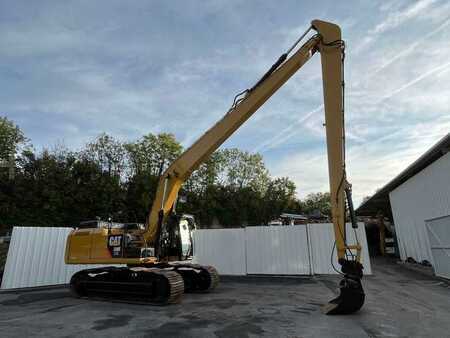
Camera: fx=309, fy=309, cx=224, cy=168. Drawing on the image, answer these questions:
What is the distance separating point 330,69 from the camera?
679 cm

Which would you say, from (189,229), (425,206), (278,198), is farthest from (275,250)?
(278,198)

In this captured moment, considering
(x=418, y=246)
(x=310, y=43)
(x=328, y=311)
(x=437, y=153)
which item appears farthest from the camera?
(x=418, y=246)

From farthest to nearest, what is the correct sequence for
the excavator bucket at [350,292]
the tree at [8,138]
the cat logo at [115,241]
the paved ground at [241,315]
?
→ 1. the tree at [8,138]
2. the cat logo at [115,241]
3. the excavator bucket at [350,292]
4. the paved ground at [241,315]

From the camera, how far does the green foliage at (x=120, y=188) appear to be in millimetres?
21344

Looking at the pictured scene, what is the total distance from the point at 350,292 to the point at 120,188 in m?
22.4

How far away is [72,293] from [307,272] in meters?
8.68

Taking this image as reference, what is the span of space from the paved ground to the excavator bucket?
0.16 m

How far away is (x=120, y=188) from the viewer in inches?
1003

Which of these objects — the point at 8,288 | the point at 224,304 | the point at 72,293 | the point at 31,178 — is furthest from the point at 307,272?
the point at 31,178

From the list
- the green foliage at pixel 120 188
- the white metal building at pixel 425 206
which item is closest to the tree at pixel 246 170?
the green foliage at pixel 120 188

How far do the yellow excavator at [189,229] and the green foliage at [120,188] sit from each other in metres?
13.8

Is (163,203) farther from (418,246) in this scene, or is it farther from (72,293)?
(418,246)

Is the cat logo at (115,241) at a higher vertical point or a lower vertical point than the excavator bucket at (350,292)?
higher

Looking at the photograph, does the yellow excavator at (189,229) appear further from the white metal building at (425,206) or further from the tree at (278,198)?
the tree at (278,198)
